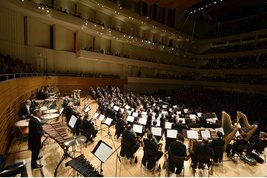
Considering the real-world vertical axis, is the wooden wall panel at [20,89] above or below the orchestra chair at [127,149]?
above

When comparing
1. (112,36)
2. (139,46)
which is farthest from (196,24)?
(112,36)

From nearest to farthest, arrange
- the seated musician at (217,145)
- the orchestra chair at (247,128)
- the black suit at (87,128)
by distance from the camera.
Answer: the seated musician at (217,145) < the black suit at (87,128) < the orchestra chair at (247,128)

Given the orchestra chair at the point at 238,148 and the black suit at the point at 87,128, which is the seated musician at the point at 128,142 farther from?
the orchestra chair at the point at 238,148

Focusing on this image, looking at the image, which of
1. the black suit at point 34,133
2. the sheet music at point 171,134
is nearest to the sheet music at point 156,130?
the sheet music at point 171,134

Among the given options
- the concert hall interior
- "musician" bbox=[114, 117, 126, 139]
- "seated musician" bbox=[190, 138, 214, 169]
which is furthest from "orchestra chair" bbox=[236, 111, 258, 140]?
"musician" bbox=[114, 117, 126, 139]

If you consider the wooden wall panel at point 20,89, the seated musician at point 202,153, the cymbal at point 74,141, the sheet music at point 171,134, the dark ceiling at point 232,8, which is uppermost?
the dark ceiling at point 232,8

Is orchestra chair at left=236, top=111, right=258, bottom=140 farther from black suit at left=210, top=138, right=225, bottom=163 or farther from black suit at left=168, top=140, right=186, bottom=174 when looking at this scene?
black suit at left=168, top=140, right=186, bottom=174

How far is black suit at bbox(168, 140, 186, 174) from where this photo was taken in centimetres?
500

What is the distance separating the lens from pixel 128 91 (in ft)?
72.4

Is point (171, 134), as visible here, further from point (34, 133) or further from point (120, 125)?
point (34, 133)

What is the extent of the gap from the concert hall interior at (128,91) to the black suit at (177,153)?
0.03m

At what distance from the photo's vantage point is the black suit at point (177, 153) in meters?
5.00

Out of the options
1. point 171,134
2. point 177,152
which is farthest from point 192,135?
point 177,152

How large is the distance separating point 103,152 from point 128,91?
60.0ft
